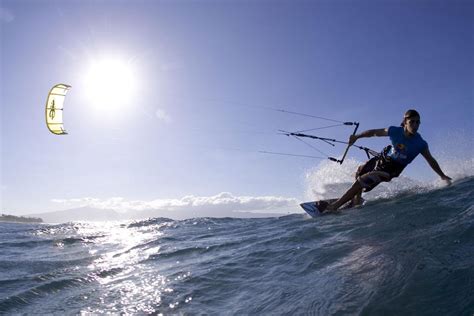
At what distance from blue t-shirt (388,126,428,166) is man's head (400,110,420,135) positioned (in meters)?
0.34

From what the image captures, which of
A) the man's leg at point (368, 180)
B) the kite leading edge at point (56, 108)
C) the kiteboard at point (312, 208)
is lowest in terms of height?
the kiteboard at point (312, 208)

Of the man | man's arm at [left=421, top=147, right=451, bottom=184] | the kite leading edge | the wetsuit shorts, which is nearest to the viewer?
the man

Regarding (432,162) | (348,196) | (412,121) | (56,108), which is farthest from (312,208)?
(56,108)

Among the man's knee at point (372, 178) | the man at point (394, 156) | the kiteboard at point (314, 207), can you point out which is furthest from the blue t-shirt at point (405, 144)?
the kiteboard at point (314, 207)

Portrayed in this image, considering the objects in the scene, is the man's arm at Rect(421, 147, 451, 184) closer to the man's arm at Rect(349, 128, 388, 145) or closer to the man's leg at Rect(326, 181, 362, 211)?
the man's arm at Rect(349, 128, 388, 145)

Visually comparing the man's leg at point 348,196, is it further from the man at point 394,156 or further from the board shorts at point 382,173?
the board shorts at point 382,173

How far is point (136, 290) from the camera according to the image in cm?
555

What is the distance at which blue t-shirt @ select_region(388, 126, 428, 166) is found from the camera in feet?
32.6

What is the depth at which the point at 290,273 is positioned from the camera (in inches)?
214

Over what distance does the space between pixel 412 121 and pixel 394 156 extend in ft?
4.42

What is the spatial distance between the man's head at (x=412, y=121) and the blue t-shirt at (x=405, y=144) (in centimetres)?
34

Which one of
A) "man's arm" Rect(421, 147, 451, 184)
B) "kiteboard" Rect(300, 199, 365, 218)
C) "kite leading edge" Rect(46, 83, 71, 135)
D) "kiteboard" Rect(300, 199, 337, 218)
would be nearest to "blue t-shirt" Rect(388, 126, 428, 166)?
"man's arm" Rect(421, 147, 451, 184)

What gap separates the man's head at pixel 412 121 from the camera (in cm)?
932

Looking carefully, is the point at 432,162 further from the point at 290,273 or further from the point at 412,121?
the point at 290,273
